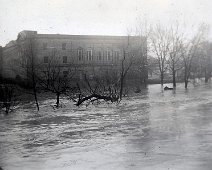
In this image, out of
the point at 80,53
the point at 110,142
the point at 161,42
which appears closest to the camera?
the point at 110,142

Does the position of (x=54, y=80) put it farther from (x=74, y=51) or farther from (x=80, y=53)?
(x=80, y=53)

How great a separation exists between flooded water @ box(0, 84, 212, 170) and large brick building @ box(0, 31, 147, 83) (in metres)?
40.2

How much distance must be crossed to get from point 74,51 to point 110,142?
169ft

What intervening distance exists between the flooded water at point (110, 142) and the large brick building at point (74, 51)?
132 ft

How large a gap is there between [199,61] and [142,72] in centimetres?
1701

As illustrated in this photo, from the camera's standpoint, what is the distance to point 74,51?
205 ft

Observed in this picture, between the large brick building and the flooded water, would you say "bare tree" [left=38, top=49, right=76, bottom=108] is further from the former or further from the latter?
the flooded water

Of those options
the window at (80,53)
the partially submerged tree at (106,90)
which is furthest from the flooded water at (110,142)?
the window at (80,53)

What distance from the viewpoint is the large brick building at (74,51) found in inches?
2330

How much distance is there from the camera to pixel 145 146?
1135 cm

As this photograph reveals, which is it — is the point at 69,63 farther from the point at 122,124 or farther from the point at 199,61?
the point at 122,124

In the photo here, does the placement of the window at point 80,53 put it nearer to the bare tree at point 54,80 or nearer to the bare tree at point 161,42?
the bare tree at point 54,80

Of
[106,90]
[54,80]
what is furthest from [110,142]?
[106,90]

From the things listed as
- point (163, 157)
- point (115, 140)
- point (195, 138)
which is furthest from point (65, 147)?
point (195, 138)
